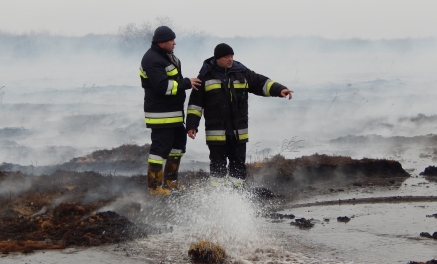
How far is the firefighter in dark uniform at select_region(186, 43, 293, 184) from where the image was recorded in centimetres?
787

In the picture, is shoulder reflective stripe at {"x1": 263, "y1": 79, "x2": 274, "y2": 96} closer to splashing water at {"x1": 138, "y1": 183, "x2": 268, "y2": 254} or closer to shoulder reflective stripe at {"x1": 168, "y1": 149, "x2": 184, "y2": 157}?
splashing water at {"x1": 138, "y1": 183, "x2": 268, "y2": 254}

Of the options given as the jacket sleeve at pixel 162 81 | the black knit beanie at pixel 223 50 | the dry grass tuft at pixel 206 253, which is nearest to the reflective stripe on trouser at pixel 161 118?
the jacket sleeve at pixel 162 81

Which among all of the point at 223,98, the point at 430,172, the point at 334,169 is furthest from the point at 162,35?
the point at 430,172

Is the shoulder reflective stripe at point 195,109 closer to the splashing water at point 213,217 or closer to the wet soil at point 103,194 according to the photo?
the splashing water at point 213,217

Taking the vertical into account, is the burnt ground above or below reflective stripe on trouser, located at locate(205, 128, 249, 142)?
below

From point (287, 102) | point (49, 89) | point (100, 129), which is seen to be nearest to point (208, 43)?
point (49, 89)

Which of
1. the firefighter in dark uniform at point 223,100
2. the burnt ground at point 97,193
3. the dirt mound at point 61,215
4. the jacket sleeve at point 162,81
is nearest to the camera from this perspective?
the dirt mound at point 61,215

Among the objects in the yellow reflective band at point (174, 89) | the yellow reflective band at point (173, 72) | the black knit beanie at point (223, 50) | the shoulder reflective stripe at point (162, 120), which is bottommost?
the shoulder reflective stripe at point (162, 120)

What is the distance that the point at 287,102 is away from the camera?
25688 mm

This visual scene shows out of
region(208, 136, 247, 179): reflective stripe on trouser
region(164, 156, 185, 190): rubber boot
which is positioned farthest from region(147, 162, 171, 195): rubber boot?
region(208, 136, 247, 179): reflective stripe on trouser

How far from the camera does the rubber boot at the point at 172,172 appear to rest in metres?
8.44

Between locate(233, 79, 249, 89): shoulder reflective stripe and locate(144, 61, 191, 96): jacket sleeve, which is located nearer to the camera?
locate(144, 61, 191, 96): jacket sleeve

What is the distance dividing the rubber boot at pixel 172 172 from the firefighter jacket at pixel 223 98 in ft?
2.04

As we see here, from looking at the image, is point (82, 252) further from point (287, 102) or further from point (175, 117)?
point (287, 102)
